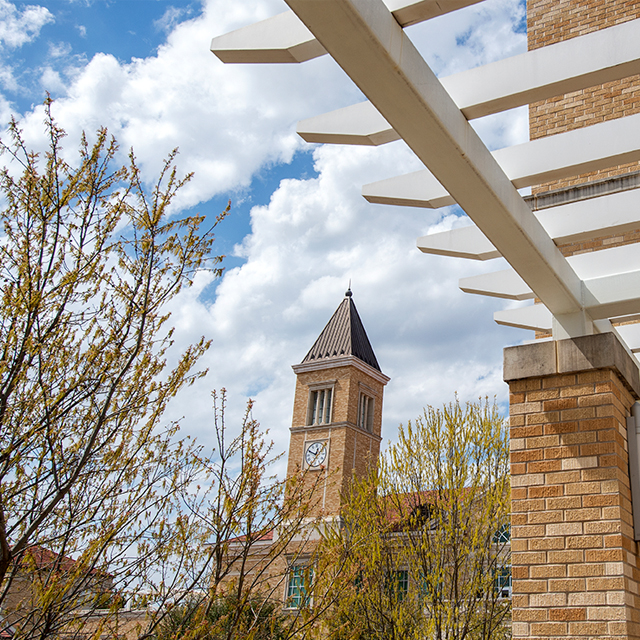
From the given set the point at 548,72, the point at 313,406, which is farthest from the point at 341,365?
the point at 548,72

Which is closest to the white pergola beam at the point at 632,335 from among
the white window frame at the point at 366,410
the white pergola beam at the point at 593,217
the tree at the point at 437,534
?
the white pergola beam at the point at 593,217

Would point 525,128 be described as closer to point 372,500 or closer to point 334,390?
point 372,500

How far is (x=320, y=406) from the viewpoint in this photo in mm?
37469

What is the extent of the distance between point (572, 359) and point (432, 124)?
178 cm

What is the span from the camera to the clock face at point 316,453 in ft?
116

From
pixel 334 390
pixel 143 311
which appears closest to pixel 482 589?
pixel 143 311

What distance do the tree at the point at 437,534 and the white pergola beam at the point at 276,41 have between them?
9.57 m

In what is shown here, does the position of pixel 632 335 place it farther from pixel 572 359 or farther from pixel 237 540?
pixel 237 540

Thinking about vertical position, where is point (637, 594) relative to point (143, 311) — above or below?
below

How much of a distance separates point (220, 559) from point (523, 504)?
1.94 meters

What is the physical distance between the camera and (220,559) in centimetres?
416

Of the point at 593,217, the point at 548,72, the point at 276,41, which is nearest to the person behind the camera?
the point at 276,41

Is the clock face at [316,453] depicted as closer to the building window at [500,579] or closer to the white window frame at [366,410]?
the white window frame at [366,410]

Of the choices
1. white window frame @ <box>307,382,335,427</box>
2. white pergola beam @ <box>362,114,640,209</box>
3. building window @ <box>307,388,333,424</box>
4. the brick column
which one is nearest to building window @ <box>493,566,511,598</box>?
the brick column
